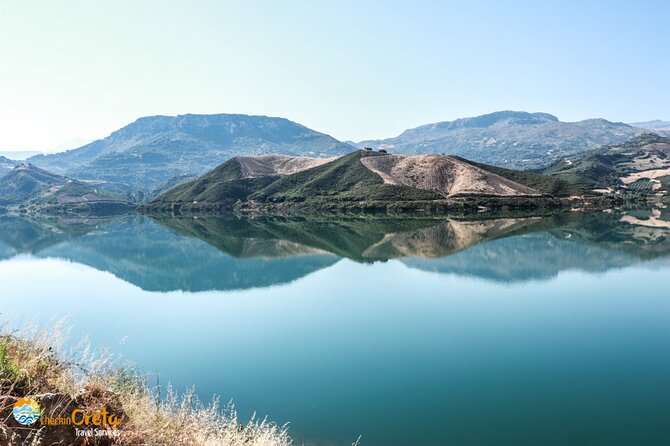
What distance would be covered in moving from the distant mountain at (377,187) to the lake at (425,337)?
7105 cm

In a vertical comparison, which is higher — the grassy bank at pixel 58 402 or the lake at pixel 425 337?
the grassy bank at pixel 58 402

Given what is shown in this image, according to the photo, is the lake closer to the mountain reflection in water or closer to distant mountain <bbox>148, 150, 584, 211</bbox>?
the mountain reflection in water

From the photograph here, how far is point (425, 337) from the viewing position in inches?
1214

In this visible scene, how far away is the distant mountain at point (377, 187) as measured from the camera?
147125 millimetres

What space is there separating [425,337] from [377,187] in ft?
433

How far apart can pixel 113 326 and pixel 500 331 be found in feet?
108

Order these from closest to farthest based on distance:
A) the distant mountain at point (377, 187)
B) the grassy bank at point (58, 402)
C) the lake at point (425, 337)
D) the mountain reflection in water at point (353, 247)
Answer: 1. the grassy bank at point (58, 402)
2. the lake at point (425, 337)
3. the mountain reflection in water at point (353, 247)
4. the distant mountain at point (377, 187)

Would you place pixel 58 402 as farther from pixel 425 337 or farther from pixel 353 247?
pixel 353 247

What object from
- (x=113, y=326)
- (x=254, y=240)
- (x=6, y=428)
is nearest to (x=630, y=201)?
(x=254, y=240)

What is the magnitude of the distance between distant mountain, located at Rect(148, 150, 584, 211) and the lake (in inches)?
2797

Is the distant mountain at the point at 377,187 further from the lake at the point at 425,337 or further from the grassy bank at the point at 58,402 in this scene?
the grassy bank at the point at 58,402

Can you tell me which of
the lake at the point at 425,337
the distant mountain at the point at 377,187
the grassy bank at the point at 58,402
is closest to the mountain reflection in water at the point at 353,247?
the lake at the point at 425,337

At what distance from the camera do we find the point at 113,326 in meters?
37.3

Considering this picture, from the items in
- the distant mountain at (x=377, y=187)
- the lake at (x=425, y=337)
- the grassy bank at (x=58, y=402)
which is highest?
the distant mountain at (x=377, y=187)
